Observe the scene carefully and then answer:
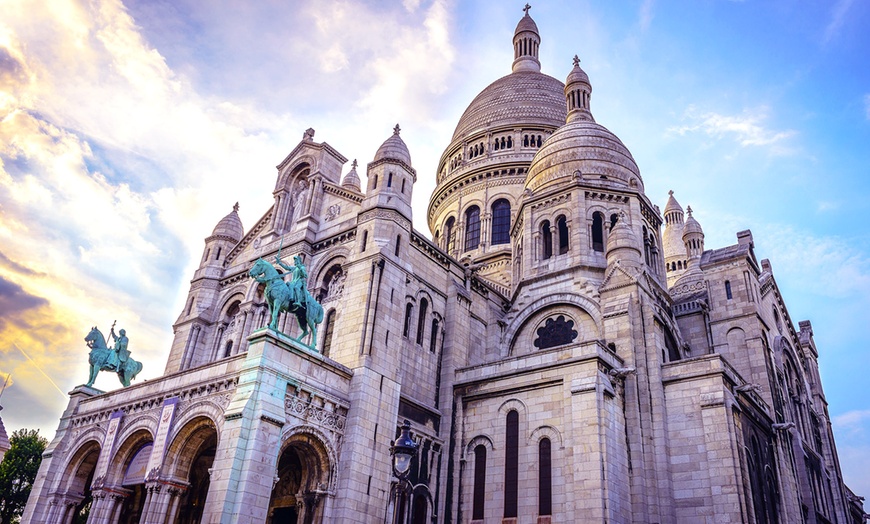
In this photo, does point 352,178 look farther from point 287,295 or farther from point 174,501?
point 174,501

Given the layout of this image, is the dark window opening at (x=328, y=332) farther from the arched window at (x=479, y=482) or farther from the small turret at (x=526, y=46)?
the small turret at (x=526, y=46)

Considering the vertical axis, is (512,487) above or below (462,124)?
below

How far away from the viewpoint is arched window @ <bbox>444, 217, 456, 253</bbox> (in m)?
50.4

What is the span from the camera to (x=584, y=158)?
3866 cm

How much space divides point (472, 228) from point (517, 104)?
39.4ft

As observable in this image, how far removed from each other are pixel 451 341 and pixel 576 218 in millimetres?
9946

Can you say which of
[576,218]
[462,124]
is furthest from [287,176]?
[462,124]

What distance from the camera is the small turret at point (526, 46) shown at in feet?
208

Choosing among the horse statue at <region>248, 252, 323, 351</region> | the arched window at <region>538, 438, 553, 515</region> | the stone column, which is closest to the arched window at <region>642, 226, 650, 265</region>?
the arched window at <region>538, 438, 553, 515</region>

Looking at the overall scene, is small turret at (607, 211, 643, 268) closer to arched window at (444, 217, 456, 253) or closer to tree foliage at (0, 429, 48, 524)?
arched window at (444, 217, 456, 253)

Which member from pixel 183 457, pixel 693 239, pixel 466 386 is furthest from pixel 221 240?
pixel 693 239

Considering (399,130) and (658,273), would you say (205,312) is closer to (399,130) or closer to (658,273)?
(399,130)

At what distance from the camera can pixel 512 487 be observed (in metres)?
27.0

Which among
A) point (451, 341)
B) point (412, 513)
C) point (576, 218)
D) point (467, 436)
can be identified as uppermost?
point (576, 218)
